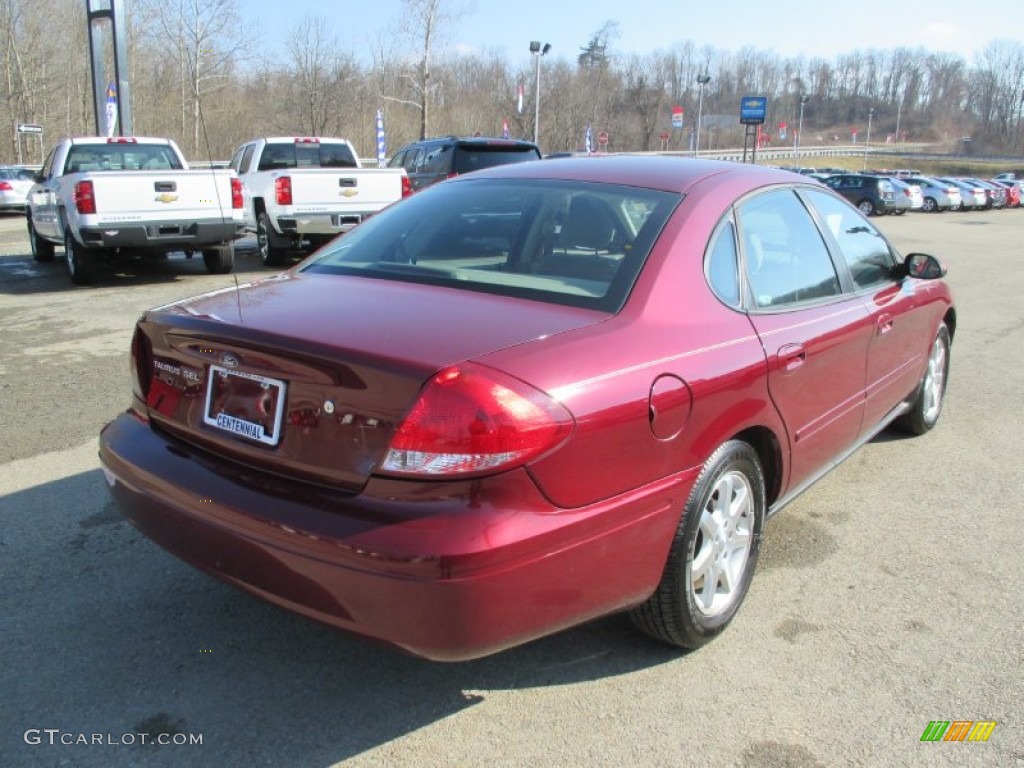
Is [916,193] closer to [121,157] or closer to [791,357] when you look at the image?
[121,157]

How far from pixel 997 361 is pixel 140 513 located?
763cm

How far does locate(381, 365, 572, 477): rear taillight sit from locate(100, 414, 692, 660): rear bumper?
0.17 feet

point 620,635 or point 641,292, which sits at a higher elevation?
point 641,292

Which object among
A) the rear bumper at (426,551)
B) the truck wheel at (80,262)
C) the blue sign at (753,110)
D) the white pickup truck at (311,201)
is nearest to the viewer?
the rear bumper at (426,551)

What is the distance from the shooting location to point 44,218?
39.0ft

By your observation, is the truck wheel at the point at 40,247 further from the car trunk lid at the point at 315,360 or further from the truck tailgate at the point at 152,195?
the car trunk lid at the point at 315,360

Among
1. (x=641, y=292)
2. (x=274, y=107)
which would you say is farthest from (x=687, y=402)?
(x=274, y=107)

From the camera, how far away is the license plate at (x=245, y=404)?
2.44 metres

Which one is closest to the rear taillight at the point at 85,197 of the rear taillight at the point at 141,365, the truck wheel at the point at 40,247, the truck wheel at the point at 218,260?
the truck wheel at the point at 218,260

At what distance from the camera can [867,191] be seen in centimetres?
3381

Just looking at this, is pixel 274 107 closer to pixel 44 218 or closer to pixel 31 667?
pixel 44 218

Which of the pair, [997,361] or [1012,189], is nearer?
[997,361]

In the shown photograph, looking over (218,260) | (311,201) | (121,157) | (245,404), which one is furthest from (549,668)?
(121,157)

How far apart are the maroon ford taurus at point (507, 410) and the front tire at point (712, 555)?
1 centimetres
